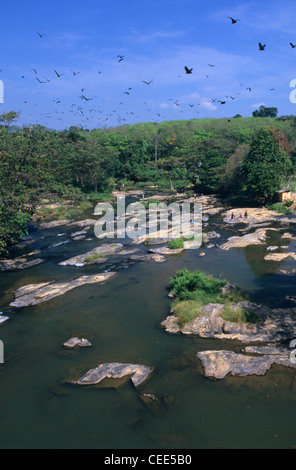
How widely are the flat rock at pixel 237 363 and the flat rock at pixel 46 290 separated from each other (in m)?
10.3

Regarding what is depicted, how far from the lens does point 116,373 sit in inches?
489

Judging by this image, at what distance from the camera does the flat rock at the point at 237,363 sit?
39.6ft

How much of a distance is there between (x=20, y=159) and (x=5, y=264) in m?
8.34

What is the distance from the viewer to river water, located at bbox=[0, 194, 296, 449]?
32.7ft

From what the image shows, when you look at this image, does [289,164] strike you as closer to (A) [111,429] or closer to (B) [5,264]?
(B) [5,264]

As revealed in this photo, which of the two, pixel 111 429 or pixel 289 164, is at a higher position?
pixel 289 164

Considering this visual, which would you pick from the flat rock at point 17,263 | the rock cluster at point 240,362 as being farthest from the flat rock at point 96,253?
the rock cluster at point 240,362

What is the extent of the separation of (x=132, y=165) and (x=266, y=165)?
37.8 metres

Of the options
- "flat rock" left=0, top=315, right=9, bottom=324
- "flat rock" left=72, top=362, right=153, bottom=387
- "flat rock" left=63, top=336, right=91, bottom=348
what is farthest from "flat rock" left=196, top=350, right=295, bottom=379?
"flat rock" left=0, top=315, right=9, bottom=324

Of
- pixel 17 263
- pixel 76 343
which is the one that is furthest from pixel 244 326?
pixel 17 263

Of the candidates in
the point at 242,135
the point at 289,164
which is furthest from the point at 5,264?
the point at 242,135

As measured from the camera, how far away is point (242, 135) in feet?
264

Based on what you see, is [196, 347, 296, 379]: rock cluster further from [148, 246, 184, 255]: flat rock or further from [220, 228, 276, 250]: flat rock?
[220, 228, 276, 250]: flat rock

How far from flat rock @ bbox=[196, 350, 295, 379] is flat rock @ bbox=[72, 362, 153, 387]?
239cm
